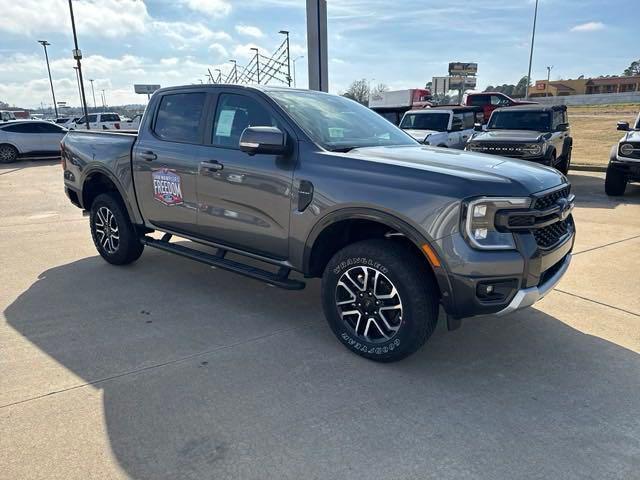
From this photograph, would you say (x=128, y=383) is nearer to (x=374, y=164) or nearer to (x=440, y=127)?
(x=374, y=164)

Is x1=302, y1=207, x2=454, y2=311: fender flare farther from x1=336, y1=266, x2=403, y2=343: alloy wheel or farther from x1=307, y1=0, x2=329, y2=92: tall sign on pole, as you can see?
x1=307, y1=0, x2=329, y2=92: tall sign on pole

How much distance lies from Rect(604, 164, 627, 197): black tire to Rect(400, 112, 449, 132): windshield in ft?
14.5

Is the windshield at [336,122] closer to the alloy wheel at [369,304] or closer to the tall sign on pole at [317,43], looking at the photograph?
the alloy wheel at [369,304]

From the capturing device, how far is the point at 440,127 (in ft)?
42.3

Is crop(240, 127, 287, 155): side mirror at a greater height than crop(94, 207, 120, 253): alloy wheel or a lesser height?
greater

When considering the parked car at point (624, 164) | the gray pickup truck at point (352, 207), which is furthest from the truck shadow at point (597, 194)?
the gray pickup truck at point (352, 207)

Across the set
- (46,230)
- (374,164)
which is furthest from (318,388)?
(46,230)

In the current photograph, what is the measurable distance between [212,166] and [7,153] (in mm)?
17472

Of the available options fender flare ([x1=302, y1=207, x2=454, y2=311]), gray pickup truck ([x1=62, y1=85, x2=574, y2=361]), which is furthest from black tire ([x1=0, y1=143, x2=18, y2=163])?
fender flare ([x1=302, y1=207, x2=454, y2=311])

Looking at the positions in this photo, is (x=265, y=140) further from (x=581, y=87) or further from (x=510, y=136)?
(x=581, y=87)

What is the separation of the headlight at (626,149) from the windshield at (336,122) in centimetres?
653

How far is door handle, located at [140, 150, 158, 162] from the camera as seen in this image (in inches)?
183

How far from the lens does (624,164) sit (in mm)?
8977

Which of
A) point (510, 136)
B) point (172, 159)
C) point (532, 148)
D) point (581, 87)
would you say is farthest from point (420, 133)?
point (581, 87)
